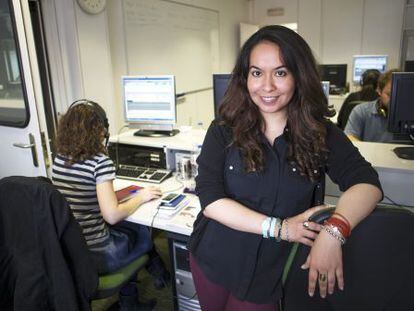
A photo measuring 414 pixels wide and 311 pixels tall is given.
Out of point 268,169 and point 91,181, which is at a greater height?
point 268,169

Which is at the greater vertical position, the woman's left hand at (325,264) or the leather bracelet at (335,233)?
the leather bracelet at (335,233)

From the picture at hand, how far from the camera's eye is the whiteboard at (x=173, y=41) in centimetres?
385

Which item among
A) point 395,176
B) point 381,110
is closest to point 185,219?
point 395,176

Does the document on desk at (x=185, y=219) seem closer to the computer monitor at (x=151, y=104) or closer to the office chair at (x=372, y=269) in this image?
the office chair at (x=372, y=269)

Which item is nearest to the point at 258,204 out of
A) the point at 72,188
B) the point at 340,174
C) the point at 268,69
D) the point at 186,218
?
the point at 340,174

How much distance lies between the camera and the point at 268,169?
3.44 feet

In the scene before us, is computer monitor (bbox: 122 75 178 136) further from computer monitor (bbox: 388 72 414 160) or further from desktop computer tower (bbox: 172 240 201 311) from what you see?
computer monitor (bbox: 388 72 414 160)

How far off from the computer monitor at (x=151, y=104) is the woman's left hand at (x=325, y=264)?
1.68 m

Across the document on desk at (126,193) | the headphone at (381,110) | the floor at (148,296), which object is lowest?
the floor at (148,296)

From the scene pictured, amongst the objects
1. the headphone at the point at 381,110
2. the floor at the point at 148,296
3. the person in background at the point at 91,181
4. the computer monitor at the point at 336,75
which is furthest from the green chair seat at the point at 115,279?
the computer monitor at the point at 336,75

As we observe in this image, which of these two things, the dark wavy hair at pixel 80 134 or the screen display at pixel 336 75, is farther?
the screen display at pixel 336 75

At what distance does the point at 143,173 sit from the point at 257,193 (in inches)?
50.3

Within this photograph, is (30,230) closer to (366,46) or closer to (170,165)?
(170,165)

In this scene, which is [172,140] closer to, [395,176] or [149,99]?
[149,99]
